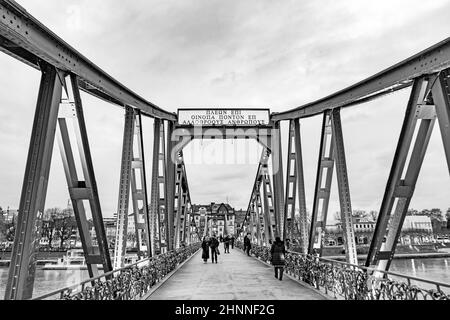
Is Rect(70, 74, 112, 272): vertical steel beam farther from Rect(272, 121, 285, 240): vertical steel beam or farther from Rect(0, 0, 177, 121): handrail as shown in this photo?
Rect(272, 121, 285, 240): vertical steel beam

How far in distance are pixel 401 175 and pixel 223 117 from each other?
9438 mm

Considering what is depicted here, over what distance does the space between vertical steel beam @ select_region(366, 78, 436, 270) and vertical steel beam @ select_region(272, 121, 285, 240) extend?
6.40 meters

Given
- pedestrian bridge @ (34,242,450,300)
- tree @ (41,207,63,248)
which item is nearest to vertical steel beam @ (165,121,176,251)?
pedestrian bridge @ (34,242,450,300)

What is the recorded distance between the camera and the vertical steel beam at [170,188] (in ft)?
42.7

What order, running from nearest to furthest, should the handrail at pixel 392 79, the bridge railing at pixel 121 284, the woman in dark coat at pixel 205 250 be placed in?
the bridge railing at pixel 121 284 < the handrail at pixel 392 79 < the woman in dark coat at pixel 205 250

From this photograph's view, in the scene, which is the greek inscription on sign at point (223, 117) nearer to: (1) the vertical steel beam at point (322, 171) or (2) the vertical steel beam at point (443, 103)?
(1) the vertical steel beam at point (322, 171)

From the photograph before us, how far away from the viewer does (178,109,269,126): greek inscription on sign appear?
14.1 m

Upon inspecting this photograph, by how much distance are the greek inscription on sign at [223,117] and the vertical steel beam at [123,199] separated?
6.18 m

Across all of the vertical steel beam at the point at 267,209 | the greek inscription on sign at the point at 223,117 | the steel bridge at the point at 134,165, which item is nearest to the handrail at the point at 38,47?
the steel bridge at the point at 134,165

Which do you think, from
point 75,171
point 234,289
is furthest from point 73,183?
point 234,289

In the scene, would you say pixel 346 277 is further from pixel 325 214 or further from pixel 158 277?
pixel 158 277

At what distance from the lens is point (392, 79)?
6.20m
